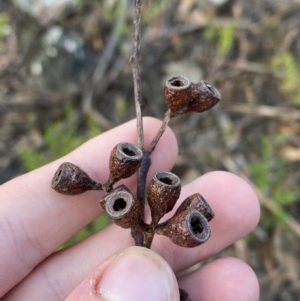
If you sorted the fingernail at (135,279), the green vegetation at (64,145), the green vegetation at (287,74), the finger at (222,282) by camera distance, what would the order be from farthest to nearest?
the green vegetation at (287,74)
the green vegetation at (64,145)
the finger at (222,282)
the fingernail at (135,279)

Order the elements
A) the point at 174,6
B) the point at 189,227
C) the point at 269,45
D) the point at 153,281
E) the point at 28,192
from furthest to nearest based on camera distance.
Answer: the point at 174,6 < the point at 269,45 < the point at 28,192 < the point at 153,281 < the point at 189,227

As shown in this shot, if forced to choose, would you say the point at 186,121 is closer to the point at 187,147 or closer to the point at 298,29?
the point at 187,147

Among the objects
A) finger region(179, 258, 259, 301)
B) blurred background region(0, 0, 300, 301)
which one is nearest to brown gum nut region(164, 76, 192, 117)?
finger region(179, 258, 259, 301)

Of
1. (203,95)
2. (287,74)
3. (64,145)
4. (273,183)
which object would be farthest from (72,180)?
(287,74)

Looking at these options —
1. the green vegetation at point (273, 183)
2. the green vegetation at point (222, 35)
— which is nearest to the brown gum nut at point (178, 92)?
the green vegetation at point (273, 183)

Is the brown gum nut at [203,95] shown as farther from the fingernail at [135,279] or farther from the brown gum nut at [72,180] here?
the fingernail at [135,279]

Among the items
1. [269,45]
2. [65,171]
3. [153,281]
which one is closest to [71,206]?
[65,171]
